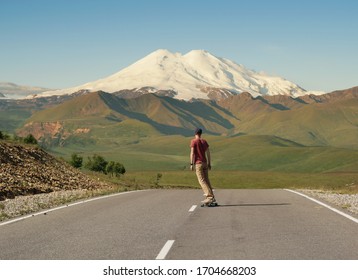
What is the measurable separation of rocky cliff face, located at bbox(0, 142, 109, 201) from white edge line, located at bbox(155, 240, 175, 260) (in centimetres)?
1307

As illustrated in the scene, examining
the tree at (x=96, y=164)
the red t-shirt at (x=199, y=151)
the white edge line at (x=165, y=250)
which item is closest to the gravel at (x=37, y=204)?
the red t-shirt at (x=199, y=151)

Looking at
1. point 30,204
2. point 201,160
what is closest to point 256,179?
point 30,204

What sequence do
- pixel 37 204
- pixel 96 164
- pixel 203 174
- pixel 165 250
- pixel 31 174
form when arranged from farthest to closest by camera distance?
pixel 96 164 < pixel 31 174 < pixel 37 204 < pixel 203 174 < pixel 165 250

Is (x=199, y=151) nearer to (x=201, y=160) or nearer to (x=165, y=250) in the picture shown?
(x=201, y=160)

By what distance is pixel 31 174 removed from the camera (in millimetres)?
32125

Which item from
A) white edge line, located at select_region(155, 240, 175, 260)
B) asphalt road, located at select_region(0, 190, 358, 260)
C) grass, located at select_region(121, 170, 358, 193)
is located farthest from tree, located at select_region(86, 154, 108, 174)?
white edge line, located at select_region(155, 240, 175, 260)

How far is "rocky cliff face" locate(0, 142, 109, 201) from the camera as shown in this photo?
26547 millimetres

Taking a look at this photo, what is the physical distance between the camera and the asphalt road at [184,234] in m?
10.3

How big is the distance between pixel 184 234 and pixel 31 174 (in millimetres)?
21066
